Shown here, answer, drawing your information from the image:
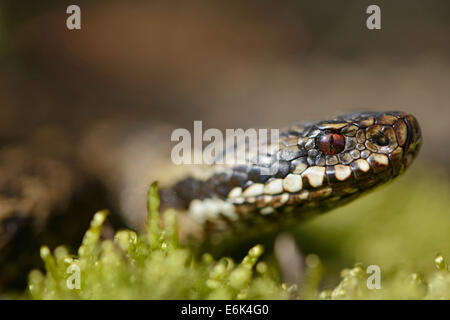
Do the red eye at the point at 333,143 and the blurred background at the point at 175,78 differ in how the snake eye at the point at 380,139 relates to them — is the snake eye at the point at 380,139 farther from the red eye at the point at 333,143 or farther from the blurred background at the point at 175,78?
the blurred background at the point at 175,78

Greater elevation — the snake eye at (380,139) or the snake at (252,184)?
the snake eye at (380,139)

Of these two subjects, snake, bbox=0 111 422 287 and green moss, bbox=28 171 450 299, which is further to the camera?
snake, bbox=0 111 422 287

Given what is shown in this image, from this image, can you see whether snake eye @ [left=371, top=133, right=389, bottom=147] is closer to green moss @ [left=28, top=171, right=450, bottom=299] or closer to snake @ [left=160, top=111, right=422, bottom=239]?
snake @ [left=160, top=111, right=422, bottom=239]

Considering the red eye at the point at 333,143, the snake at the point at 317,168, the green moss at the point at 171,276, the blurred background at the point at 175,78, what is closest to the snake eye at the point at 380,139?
the snake at the point at 317,168

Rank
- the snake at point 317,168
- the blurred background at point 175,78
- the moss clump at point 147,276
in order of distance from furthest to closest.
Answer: the blurred background at point 175,78 < the snake at point 317,168 < the moss clump at point 147,276

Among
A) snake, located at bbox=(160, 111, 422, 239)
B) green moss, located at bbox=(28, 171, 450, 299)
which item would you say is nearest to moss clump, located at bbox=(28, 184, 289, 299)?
green moss, located at bbox=(28, 171, 450, 299)

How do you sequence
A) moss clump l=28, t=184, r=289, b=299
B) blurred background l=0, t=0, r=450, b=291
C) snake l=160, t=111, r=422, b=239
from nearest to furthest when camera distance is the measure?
moss clump l=28, t=184, r=289, b=299 → snake l=160, t=111, r=422, b=239 → blurred background l=0, t=0, r=450, b=291

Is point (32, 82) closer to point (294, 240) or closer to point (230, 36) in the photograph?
point (230, 36)
